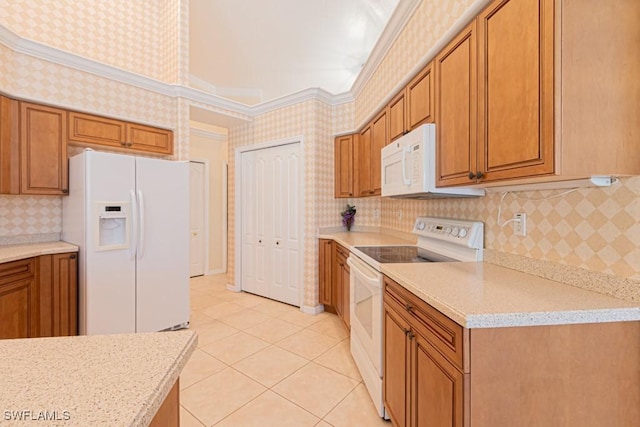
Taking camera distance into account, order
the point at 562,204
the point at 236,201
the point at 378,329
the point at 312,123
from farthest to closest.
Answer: the point at 236,201 < the point at 312,123 < the point at 378,329 < the point at 562,204

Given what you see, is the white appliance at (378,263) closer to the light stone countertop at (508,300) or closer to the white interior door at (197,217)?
the light stone countertop at (508,300)

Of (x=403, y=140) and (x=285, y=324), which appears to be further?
(x=285, y=324)

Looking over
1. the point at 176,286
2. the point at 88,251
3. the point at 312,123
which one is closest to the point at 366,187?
the point at 312,123

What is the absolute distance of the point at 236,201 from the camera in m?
4.17

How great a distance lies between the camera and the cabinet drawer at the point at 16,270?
1995mm

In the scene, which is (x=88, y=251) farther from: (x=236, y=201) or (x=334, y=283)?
(x=334, y=283)

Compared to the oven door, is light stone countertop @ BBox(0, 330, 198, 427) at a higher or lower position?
higher

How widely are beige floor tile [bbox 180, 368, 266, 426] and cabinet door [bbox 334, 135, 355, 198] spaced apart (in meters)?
2.18

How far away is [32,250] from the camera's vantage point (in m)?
2.23

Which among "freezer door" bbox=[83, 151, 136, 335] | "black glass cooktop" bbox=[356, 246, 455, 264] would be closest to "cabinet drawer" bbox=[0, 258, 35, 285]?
"freezer door" bbox=[83, 151, 136, 335]

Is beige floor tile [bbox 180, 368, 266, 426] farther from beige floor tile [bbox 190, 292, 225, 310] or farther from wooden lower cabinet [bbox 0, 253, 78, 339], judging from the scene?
beige floor tile [bbox 190, 292, 225, 310]

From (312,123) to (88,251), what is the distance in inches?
99.5

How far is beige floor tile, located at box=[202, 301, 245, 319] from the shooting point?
11.0 ft

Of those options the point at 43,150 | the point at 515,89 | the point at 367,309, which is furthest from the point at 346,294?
the point at 43,150
